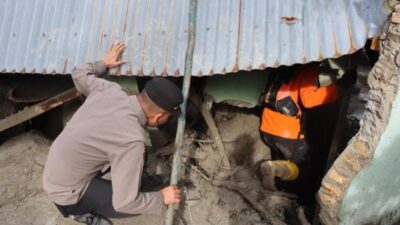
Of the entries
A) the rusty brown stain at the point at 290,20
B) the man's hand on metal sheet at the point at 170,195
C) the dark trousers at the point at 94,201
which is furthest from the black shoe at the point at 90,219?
the rusty brown stain at the point at 290,20

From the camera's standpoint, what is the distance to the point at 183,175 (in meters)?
4.73

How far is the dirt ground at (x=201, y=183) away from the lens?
4.25 metres

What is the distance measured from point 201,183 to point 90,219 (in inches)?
51.8

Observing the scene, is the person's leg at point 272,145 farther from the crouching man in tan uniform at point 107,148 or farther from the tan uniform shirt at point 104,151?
the tan uniform shirt at point 104,151

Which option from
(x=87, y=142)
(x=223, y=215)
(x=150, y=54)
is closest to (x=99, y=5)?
(x=150, y=54)

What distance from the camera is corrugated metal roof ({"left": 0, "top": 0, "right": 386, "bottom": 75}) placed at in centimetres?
372

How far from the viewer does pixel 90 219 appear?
3.91 meters

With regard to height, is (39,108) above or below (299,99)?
below

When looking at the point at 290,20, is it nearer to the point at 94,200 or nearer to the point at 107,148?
the point at 107,148

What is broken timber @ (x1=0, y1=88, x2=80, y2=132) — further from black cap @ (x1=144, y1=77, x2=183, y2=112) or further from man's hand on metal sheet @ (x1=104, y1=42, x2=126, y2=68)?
black cap @ (x1=144, y1=77, x2=183, y2=112)

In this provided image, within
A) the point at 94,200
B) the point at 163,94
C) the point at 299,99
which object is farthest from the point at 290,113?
the point at 94,200

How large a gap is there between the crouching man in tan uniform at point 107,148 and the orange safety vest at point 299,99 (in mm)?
1753

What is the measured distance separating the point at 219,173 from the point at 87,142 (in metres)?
2.11

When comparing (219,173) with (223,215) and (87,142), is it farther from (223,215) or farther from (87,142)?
(87,142)
